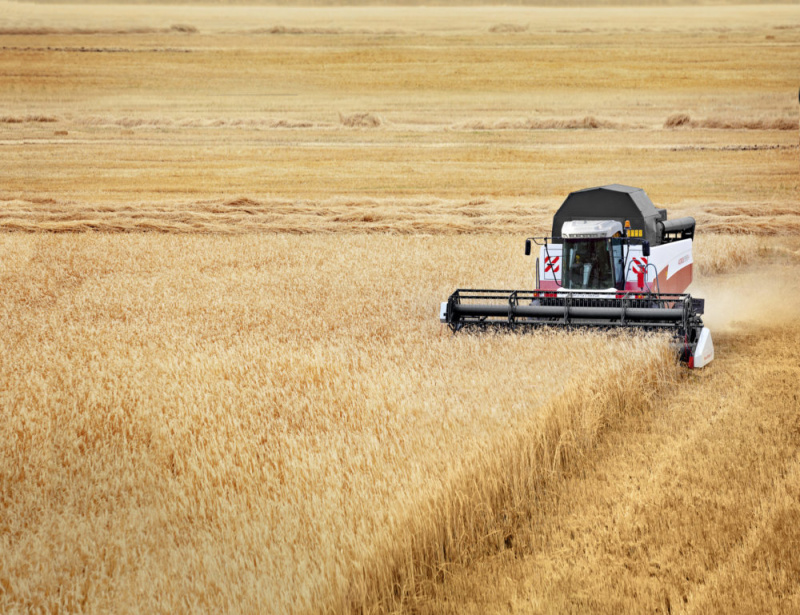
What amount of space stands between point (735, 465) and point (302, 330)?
538cm

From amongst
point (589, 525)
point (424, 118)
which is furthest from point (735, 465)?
point (424, 118)

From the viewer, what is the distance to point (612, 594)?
4.14m

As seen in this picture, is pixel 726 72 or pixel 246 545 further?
pixel 726 72

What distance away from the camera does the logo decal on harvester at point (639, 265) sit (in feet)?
34.4

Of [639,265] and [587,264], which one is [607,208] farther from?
[587,264]

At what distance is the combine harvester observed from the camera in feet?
29.9

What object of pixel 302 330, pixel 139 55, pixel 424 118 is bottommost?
pixel 302 330

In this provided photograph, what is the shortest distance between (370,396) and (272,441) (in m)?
1.15

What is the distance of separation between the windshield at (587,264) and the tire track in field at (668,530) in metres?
3.40

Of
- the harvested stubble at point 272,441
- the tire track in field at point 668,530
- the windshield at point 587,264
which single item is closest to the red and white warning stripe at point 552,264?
the windshield at point 587,264

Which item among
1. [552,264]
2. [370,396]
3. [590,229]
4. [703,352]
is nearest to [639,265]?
[590,229]

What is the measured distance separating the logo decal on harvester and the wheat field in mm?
1388

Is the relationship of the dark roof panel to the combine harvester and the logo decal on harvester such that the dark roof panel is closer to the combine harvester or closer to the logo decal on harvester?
the combine harvester

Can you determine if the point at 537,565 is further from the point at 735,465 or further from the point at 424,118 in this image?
the point at 424,118
